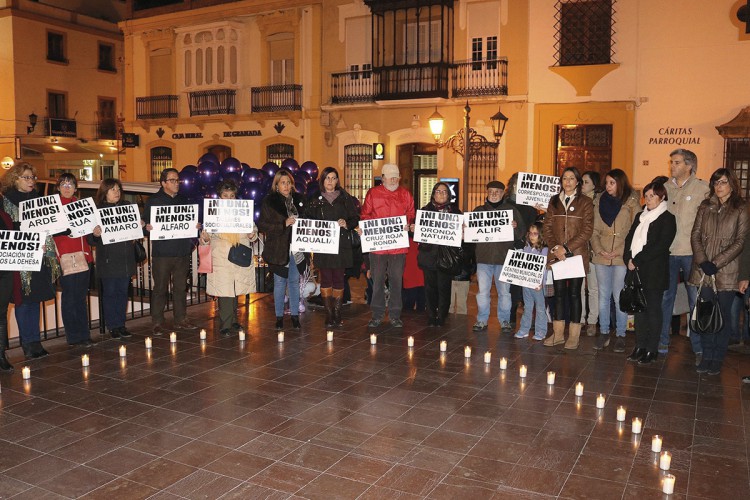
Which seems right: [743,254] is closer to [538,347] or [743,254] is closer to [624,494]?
[538,347]

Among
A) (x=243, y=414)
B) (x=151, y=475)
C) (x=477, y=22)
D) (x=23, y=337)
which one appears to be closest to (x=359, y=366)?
(x=243, y=414)

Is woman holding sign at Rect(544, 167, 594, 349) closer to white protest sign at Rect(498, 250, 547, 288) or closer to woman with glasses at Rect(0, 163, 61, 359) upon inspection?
white protest sign at Rect(498, 250, 547, 288)

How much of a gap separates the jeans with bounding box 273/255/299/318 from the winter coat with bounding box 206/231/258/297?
489 mm

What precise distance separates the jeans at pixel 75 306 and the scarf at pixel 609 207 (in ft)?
21.4

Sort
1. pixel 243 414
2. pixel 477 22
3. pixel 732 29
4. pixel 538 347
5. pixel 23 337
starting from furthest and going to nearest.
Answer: pixel 477 22 → pixel 732 29 → pixel 538 347 → pixel 23 337 → pixel 243 414

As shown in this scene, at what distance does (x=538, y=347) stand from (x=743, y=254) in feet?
8.56

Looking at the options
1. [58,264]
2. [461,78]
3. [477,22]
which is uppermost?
[477,22]

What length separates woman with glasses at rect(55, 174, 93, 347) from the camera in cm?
862

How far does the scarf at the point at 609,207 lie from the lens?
8750 mm

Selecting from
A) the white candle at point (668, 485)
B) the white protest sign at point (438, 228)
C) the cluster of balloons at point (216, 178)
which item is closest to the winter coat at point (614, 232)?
the white protest sign at point (438, 228)

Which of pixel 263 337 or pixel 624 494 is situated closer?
pixel 624 494

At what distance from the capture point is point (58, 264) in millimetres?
8406

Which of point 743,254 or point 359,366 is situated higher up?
point 743,254

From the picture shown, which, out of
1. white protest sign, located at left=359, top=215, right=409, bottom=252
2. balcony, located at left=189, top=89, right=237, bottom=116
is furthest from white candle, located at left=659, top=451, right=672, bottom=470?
balcony, located at left=189, top=89, right=237, bottom=116
